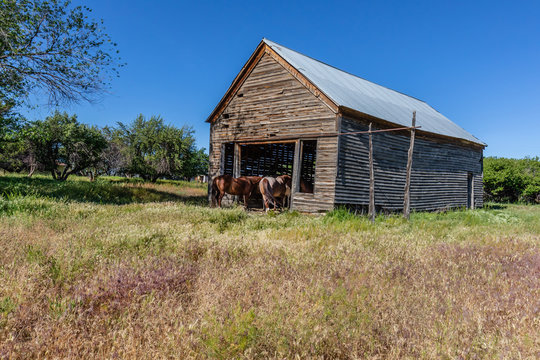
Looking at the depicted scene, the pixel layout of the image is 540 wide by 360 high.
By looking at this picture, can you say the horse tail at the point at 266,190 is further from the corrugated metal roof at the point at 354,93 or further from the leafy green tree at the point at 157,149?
the leafy green tree at the point at 157,149

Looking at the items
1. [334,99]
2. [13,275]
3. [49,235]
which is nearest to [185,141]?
[334,99]

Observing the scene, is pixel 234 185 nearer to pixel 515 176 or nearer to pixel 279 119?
pixel 279 119

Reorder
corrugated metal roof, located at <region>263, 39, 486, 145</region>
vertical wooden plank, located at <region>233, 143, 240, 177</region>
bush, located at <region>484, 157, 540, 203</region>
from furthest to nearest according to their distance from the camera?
bush, located at <region>484, 157, 540, 203</region> → vertical wooden plank, located at <region>233, 143, 240, 177</region> → corrugated metal roof, located at <region>263, 39, 486, 145</region>

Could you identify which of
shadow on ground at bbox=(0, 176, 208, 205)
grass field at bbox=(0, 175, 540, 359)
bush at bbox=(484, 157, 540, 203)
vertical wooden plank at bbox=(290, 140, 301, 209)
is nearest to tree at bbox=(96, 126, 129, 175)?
shadow on ground at bbox=(0, 176, 208, 205)

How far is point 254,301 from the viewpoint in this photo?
10.8 feet

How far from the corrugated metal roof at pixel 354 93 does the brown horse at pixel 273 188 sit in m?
4.82

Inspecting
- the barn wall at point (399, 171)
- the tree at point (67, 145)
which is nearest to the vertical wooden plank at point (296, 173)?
the barn wall at point (399, 171)

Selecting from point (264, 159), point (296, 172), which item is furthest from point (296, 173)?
point (264, 159)

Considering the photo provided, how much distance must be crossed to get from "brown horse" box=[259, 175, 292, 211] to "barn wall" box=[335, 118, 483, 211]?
11.1 feet

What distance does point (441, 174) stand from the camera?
62.3 ft

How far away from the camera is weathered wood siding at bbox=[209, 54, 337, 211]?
13.6 m

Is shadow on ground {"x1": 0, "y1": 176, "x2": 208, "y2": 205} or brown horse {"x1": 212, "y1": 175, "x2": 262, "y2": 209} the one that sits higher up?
brown horse {"x1": 212, "y1": 175, "x2": 262, "y2": 209}

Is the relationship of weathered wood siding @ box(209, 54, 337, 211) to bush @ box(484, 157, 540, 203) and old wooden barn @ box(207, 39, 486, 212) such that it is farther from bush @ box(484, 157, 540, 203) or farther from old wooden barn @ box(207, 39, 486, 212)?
bush @ box(484, 157, 540, 203)

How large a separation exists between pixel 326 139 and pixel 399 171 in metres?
4.98
